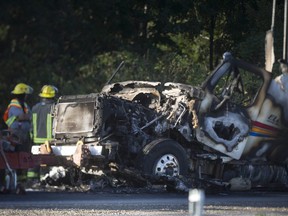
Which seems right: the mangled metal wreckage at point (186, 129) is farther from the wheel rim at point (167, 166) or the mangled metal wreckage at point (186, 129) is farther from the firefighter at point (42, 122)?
the firefighter at point (42, 122)

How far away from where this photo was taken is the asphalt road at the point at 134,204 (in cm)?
1298

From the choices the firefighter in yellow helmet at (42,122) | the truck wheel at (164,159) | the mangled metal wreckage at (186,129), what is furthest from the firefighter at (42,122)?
the truck wheel at (164,159)

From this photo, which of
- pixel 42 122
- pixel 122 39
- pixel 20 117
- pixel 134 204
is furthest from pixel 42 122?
pixel 122 39

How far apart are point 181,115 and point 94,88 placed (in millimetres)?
10120

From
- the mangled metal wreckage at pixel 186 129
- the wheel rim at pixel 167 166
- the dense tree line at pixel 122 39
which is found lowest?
the wheel rim at pixel 167 166

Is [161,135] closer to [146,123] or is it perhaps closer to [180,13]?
[146,123]

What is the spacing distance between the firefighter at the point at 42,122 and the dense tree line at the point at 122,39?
194 inches

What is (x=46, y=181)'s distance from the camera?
1822 centimetres

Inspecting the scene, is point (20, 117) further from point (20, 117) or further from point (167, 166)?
point (167, 166)

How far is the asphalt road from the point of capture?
42.6 ft

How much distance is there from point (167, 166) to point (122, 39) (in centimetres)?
1331

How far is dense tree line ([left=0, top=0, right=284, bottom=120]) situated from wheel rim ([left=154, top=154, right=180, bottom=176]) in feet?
18.1

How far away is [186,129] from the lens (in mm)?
17000

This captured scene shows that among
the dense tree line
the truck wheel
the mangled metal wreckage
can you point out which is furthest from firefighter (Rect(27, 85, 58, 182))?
the dense tree line
